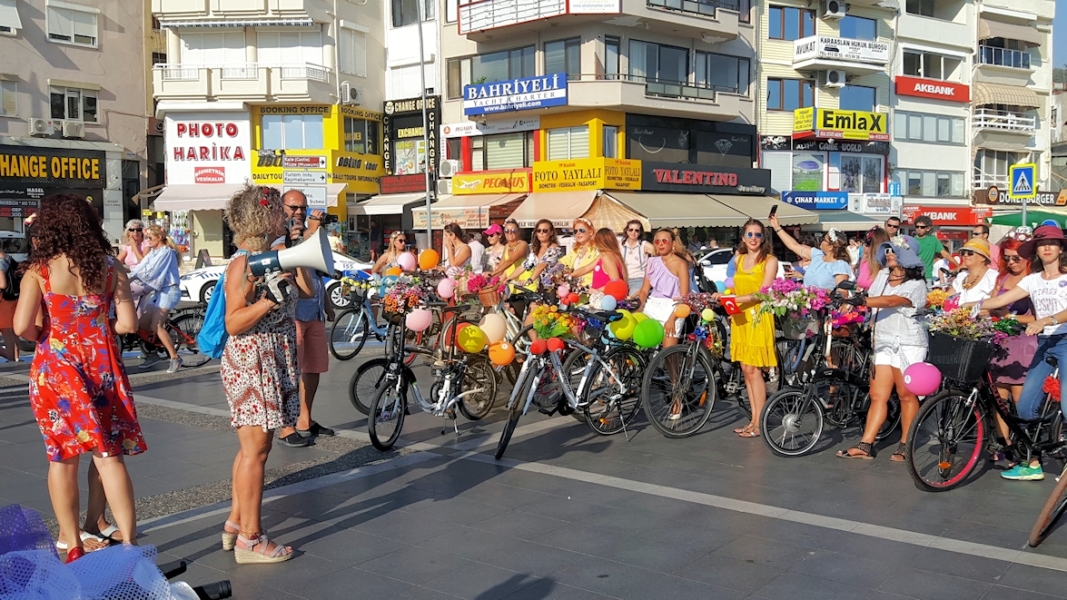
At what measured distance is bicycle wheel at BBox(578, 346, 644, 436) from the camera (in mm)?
8078

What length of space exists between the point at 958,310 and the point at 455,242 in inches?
244

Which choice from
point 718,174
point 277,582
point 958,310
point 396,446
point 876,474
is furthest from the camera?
point 718,174

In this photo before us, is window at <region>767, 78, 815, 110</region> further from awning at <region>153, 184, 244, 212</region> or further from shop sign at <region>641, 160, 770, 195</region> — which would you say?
awning at <region>153, 184, 244, 212</region>

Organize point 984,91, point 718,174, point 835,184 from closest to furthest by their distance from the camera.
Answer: point 718,174
point 835,184
point 984,91

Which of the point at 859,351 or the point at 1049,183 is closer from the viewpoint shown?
the point at 859,351

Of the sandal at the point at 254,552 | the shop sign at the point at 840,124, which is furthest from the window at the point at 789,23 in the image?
the sandal at the point at 254,552

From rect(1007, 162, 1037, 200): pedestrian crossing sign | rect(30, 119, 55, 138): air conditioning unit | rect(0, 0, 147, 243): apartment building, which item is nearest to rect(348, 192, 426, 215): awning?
rect(0, 0, 147, 243): apartment building

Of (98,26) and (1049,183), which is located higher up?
(98,26)

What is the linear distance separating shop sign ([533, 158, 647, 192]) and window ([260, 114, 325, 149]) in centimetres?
900

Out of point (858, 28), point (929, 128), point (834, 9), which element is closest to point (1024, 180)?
point (834, 9)

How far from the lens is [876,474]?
699cm

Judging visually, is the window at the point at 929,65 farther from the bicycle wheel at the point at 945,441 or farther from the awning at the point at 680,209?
the bicycle wheel at the point at 945,441

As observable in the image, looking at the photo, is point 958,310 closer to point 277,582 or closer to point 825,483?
point 825,483

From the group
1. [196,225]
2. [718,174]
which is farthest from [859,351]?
[196,225]
